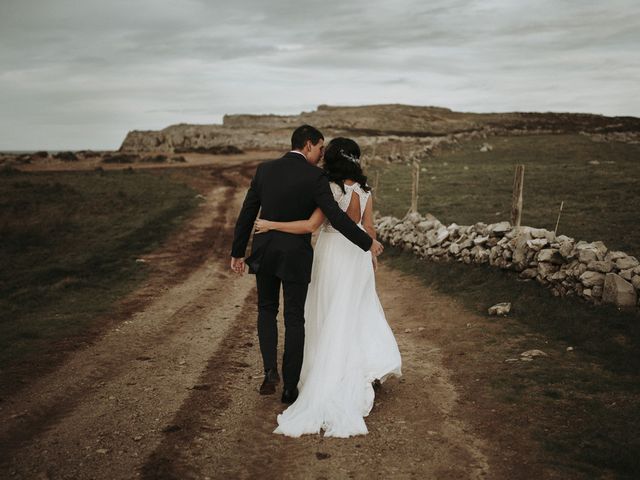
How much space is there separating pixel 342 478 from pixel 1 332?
651 cm

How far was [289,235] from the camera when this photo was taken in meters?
5.04

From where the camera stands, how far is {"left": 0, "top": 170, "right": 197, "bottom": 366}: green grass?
28.9 ft

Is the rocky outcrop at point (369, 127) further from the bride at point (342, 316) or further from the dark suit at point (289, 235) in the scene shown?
the dark suit at point (289, 235)

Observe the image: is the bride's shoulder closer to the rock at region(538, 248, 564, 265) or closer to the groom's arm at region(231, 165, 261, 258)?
the groom's arm at region(231, 165, 261, 258)

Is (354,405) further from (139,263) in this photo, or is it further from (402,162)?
(402,162)

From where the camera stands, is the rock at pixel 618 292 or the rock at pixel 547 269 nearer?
the rock at pixel 618 292

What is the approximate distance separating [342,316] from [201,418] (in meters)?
1.64

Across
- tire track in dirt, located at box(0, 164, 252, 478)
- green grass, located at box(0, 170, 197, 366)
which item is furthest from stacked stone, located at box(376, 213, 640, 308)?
green grass, located at box(0, 170, 197, 366)

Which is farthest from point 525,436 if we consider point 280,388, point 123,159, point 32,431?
point 123,159

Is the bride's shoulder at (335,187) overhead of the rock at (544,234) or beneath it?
overhead

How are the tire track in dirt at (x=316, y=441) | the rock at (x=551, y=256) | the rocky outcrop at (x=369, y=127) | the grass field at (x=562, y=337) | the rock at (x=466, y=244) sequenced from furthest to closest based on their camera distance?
the rocky outcrop at (x=369, y=127)
the rock at (x=466, y=244)
the rock at (x=551, y=256)
the grass field at (x=562, y=337)
the tire track in dirt at (x=316, y=441)

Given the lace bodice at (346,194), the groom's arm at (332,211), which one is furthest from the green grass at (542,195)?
the groom's arm at (332,211)

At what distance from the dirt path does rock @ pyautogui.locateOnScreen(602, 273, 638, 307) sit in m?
1.96

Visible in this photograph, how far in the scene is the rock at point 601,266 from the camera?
7.79 metres
